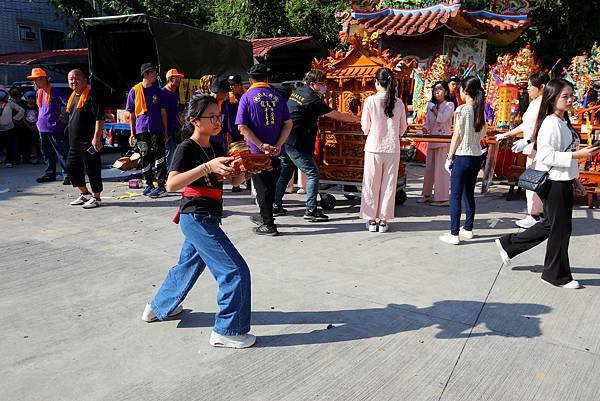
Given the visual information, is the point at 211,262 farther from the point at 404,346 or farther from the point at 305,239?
the point at 305,239

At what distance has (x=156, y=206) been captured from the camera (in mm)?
7180

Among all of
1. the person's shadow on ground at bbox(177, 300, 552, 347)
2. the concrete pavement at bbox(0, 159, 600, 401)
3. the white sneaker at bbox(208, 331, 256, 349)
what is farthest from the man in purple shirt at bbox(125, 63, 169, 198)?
the white sneaker at bbox(208, 331, 256, 349)

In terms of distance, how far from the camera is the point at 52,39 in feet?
72.0

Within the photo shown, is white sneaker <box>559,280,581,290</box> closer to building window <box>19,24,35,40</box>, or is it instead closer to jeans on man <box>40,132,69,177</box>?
jeans on man <box>40,132,69,177</box>

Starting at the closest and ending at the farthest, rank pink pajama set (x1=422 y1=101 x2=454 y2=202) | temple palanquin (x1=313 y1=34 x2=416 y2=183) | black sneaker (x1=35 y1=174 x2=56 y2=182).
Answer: temple palanquin (x1=313 y1=34 x2=416 y2=183), pink pajama set (x1=422 y1=101 x2=454 y2=202), black sneaker (x1=35 y1=174 x2=56 y2=182)

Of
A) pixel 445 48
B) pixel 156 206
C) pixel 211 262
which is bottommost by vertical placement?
pixel 156 206

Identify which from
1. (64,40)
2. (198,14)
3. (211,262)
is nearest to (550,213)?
(211,262)

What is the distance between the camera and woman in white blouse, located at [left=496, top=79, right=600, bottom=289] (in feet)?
13.5

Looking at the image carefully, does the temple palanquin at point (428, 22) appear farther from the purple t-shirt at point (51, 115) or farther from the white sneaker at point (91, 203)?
the white sneaker at point (91, 203)

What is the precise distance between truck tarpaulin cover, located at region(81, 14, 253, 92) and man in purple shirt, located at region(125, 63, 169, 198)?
81.5 inches

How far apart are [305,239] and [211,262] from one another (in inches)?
102

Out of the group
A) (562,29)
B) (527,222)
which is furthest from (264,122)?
(562,29)

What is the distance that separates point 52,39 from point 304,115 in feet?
64.9

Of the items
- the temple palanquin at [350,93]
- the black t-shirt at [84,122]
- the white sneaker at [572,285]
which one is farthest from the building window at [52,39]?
the white sneaker at [572,285]
